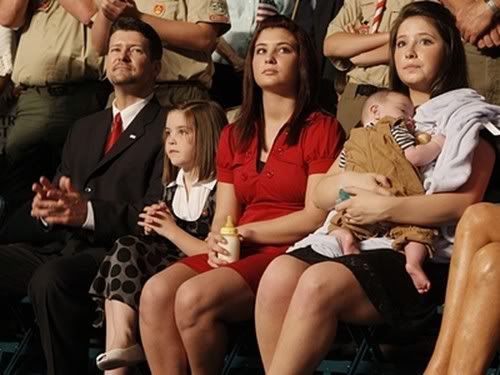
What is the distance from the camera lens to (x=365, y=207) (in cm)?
456

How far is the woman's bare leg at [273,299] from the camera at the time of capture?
442cm

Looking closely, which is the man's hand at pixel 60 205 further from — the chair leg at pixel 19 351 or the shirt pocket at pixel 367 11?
the shirt pocket at pixel 367 11

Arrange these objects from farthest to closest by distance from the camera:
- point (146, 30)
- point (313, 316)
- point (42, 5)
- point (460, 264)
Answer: point (42, 5) < point (146, 30) < point (313, 316) < point (460, 264)

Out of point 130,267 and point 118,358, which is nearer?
point 118,358

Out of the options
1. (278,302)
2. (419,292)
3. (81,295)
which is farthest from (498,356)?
(81,295)

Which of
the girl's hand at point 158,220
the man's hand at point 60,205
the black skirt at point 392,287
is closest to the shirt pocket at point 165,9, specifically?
the man's hand at point 60,205

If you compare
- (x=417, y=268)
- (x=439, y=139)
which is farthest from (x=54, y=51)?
(x=417, y=268)

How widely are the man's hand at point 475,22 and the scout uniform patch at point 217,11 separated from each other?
4.61ft

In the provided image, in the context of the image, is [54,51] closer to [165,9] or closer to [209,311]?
[165,9]

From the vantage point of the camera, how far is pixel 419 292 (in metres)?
4.44

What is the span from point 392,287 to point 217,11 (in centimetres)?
216

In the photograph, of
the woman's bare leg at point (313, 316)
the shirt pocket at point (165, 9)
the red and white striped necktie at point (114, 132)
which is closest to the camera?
the woman's bare leg at point (313, 316)

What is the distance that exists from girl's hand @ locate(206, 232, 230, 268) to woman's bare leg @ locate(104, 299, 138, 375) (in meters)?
0.36

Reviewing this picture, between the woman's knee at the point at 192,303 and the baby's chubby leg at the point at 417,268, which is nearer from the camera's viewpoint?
the baby's chubby leg at the point at 417,268
